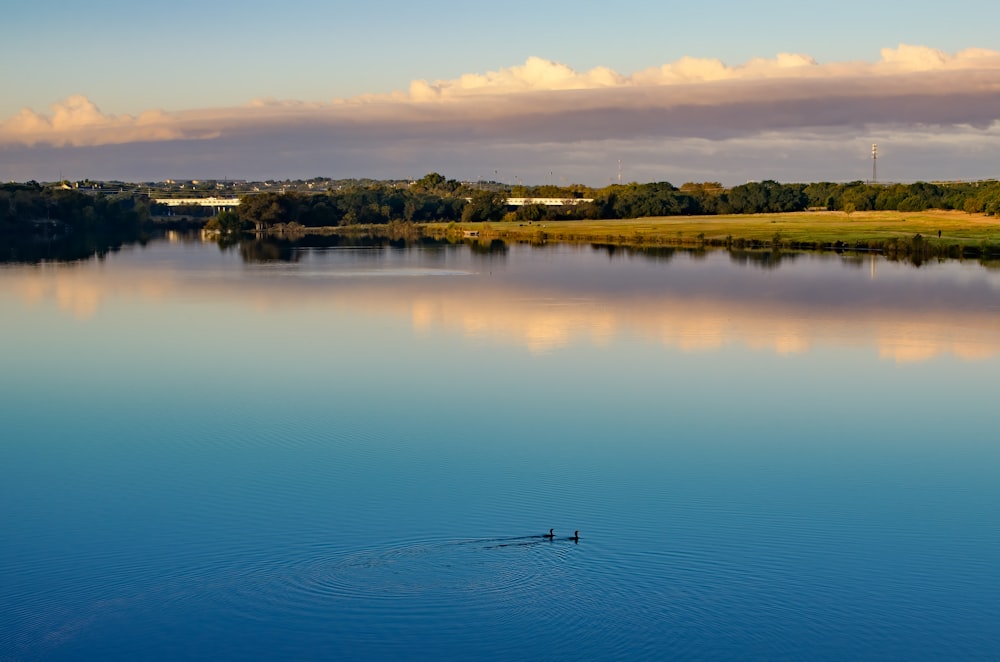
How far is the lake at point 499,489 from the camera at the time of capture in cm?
885

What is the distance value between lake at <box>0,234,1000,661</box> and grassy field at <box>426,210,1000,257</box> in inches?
1030

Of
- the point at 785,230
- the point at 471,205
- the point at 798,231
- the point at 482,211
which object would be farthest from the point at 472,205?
the point at 798,231

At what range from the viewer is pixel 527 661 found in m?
8.38

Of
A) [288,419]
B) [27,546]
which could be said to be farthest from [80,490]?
[288,419]

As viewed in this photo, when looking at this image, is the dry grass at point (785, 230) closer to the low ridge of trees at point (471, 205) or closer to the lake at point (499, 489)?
the low ridge of trees at point (471, 205)

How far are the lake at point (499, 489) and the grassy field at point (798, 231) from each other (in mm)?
26168

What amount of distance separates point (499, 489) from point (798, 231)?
172 ft

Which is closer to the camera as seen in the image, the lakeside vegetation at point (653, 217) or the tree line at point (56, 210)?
the lakeside vegetation at point (653, 217)

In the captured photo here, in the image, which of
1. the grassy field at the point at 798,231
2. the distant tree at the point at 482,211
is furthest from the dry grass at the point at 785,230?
the distant tree at the point at 482,211

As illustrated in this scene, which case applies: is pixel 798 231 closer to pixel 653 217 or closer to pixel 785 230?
pixel 785 230

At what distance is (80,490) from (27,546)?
6.12ft

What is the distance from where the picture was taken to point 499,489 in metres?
12.1

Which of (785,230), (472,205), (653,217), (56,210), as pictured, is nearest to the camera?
(785,230)

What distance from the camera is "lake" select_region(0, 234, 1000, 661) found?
885 cm
